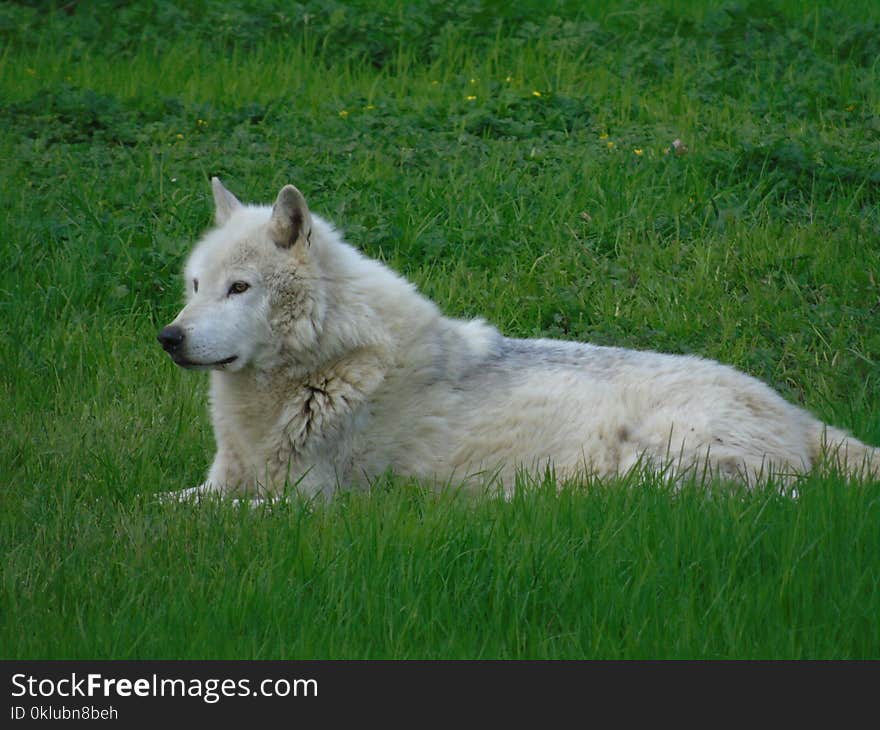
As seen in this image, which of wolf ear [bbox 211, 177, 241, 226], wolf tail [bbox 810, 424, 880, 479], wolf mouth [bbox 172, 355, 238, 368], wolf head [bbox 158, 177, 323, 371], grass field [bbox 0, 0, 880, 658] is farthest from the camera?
wolf ear [bbox 211, 177, 241, 226]

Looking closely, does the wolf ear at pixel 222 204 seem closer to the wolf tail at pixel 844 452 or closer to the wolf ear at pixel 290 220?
the wolf ear at pixel 290 220

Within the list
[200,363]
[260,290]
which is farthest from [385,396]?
[200,363]

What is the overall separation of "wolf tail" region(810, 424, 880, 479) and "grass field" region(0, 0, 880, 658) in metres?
0.43

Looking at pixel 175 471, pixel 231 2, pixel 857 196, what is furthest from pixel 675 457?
pixel 231 2

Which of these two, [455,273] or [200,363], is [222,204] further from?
[455,273]

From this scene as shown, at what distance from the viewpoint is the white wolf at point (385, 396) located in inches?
239

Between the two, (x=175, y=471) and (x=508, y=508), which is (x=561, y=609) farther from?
(x=175, y=471)

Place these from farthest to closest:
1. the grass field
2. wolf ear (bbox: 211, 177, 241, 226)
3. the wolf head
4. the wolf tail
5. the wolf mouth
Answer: wolf ear (bbox: 211, 177, 241, 226), the wolf head, the wolf mouth, the wolf tail, the grass field

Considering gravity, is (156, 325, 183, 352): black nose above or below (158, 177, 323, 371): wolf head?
below

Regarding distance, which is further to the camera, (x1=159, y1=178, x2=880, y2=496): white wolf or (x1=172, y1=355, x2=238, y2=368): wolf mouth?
(x1=159, y1=178, x2=880, y2=496): white wolf

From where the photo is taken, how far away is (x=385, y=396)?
636 cm

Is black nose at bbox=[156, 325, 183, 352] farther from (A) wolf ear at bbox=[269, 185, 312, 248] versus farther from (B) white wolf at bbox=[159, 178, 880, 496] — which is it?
(A) wolf ear at bbox=[269, 185, 312, 248]

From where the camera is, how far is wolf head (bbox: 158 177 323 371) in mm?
6047

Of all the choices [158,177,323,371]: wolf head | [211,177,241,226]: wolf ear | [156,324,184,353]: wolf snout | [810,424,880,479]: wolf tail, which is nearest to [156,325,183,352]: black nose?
[156,324,184,353]: wolf snout
